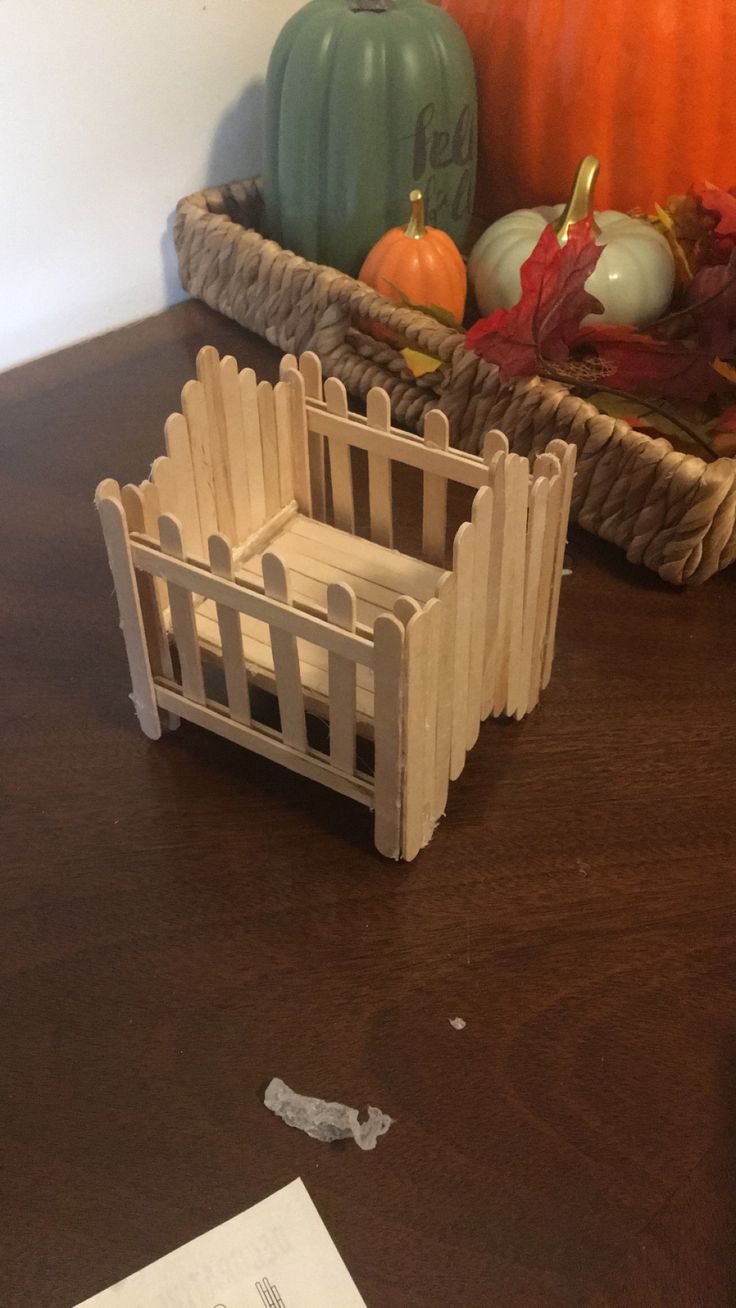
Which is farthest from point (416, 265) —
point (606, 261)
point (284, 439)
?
point (284, 439)

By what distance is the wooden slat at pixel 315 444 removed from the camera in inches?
26.6

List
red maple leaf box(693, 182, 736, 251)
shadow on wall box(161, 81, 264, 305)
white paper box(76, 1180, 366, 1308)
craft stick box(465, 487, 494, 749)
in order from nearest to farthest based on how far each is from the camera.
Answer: white paper box(76, 1180, 366, 1308)
craft stick box(465, 487, 494, 749)
red maple leaf box(693, 182, 736, 251)
shadow on wall box(161, 81, 264, 305)

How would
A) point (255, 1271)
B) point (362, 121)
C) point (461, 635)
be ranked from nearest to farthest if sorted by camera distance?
point (255, 1271), point (461, 635), point (362, 121)

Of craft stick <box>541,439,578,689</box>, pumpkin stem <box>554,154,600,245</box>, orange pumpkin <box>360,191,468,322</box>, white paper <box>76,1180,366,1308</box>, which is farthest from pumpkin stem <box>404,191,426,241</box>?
white paper <box>76,1180,366,1308</box>

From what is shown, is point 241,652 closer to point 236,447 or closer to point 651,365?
point 236,447

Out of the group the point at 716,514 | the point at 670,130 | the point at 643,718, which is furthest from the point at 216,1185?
the point at 670,130

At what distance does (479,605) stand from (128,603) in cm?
19

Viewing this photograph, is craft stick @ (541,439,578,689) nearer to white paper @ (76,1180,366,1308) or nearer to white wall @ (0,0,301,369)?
white paper @ (76,1180,366,1308)

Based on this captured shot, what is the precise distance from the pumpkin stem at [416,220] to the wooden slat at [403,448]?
0.84 feet

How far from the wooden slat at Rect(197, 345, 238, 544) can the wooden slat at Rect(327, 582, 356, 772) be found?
154 millimetres

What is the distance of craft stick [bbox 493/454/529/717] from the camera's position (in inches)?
21.8

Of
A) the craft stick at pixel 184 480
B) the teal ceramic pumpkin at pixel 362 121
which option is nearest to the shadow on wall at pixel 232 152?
the teal ceramic pumpkin at pixel 362 121

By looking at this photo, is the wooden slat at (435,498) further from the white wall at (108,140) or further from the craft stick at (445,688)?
the white wall at (108,140)

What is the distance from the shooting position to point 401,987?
0.53m
